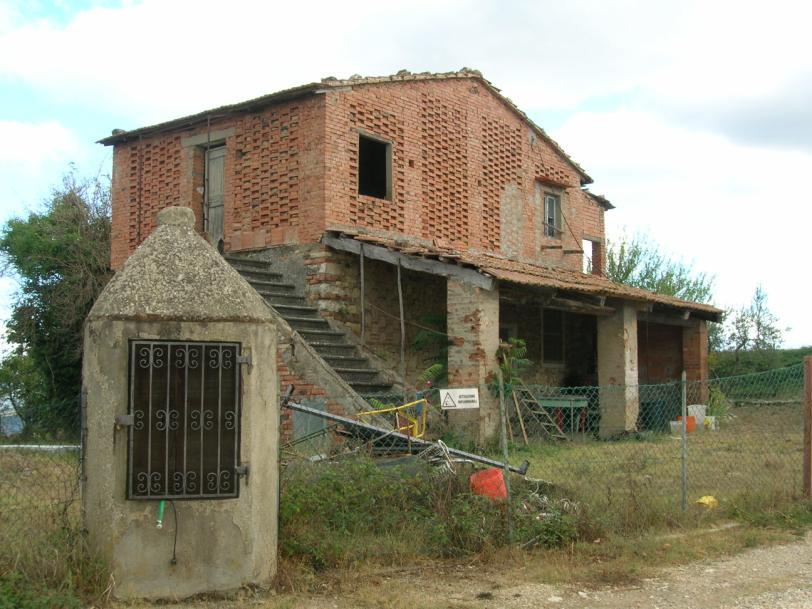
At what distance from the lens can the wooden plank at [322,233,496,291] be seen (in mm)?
13366

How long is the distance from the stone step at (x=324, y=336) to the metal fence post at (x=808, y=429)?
731cm

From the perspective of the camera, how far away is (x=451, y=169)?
690 inches

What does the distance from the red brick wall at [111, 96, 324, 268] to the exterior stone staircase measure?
0.74m

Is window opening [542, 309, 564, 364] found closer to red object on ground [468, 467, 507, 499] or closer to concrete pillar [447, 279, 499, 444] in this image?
concrete pillar [447, 279, 499, 444]

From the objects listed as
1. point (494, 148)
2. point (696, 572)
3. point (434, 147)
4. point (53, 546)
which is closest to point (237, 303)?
point (53, 546)

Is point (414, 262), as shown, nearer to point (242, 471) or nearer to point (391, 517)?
point (391, 517)

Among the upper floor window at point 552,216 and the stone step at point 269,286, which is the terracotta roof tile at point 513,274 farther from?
the upper floor window at point 552,216

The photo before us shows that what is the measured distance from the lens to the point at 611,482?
30.3 feet

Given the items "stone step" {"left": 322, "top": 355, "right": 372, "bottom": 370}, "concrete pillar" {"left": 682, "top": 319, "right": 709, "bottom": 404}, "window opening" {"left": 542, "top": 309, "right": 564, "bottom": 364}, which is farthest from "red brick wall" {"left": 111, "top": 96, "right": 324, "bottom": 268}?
"concrete pillar" {"left": 682, "top": 319, "right": 709, "bottom": 404}

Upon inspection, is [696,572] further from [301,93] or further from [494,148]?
[494,148]

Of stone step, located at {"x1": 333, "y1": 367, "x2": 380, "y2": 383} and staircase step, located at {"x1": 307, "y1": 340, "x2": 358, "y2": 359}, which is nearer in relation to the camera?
stone step, located at {"x1": 333, "y1": 367, "x2": 380, "y2": 383}

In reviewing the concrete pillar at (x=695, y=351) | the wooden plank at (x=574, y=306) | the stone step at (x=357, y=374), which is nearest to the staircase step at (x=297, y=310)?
the stone step at (x=357, y=374)

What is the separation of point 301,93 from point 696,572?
35.4ft

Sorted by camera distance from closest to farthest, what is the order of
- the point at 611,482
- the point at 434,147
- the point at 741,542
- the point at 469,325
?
the point at 741,542
the point at 611,482
the point at 469,325
the point at 434,147
